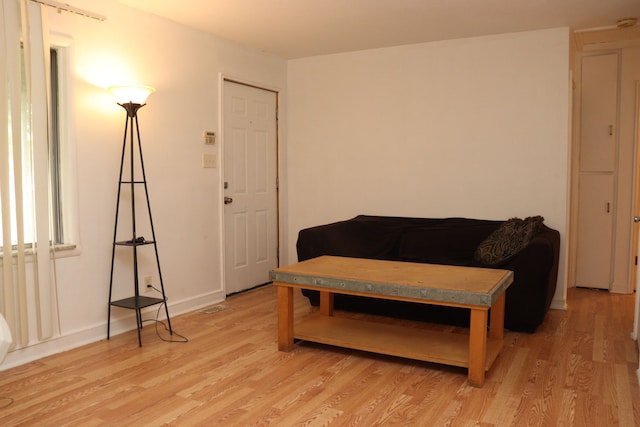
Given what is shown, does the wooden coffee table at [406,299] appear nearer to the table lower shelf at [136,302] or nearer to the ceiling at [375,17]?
the table lower shelf at [136,302]

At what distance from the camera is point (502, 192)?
4566 mm

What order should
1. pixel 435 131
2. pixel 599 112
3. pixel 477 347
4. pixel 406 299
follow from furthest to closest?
pixel 599 112 < pixel 435 131 < pixel 406 299 < pixel 477 347

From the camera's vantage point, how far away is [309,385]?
9.29 ft

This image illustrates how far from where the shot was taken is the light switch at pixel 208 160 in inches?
175

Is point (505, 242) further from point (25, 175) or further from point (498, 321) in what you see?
point (25, 175)

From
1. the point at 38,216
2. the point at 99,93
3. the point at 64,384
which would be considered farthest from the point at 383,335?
the point at 99,93

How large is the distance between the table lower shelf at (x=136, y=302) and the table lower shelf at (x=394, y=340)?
3.28ft

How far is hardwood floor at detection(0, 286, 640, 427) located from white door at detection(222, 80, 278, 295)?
1.27 meters

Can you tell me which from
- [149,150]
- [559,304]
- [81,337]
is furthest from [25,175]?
[559,304]

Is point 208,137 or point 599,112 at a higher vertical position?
point 599,112

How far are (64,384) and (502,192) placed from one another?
142 inches

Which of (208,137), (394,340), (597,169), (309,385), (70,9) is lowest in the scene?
(309,385)

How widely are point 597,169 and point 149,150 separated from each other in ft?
13.3

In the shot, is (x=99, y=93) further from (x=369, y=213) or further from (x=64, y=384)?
(x=369, y=213)
